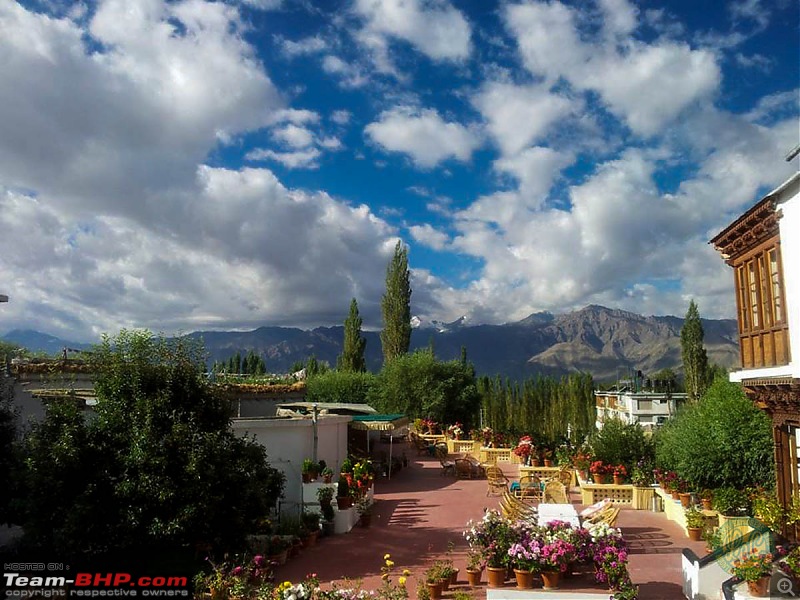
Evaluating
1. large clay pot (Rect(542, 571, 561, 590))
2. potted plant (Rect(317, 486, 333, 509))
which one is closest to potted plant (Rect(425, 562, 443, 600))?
large clay pot (Rect(542, 571, 561, 590))

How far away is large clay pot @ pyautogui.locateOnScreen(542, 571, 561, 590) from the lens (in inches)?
367

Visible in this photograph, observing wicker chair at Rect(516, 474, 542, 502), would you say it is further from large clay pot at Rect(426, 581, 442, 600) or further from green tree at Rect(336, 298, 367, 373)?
green tree at Rect(336, 298, 367, 373)

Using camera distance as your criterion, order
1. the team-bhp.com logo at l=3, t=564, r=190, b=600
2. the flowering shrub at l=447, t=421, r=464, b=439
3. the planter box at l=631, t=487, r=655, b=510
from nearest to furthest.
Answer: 1. the team-bhp.com logo at l=3, t=564, r=190, b=600
2. the planter box at l=631, t=487, r=655, b=510
3. the flowering shrub at l=447, t=421, r=464, b=439

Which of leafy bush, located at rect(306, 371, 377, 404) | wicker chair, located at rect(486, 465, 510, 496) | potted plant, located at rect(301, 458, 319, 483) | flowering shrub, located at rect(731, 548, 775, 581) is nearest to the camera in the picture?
flowering shrub, located at rect(731, 548, 775, 581)

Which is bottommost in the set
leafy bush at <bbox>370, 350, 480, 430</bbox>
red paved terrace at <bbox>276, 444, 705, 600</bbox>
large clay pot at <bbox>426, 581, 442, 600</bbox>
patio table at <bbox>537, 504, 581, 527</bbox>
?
red paved terrace at <bbox>276, 444, 705, 600</bbox>

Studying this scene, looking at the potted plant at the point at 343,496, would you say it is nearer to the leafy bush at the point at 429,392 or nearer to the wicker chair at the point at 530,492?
the wicker chair at the point at 530,492

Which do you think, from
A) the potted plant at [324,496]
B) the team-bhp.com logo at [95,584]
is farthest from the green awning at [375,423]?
the team-bhp.com logo at [95,584]

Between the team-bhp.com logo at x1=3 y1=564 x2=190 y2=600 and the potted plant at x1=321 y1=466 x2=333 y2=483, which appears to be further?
the potted plant at x1=321 y1=466 x2=333 y2=483

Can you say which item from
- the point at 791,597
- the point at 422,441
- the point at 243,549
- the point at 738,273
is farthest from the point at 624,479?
the point at 422,441

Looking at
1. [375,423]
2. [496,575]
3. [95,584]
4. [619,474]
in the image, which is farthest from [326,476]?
[619,474]

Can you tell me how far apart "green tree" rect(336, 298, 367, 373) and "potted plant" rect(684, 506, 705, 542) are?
1563 inches

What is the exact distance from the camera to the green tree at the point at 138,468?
9211 mm

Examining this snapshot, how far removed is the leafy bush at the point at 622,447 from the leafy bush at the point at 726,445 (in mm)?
2733

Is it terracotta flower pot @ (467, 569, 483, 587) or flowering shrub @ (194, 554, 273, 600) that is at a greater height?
flowering shrub @ (194, 554, 273, 600)
